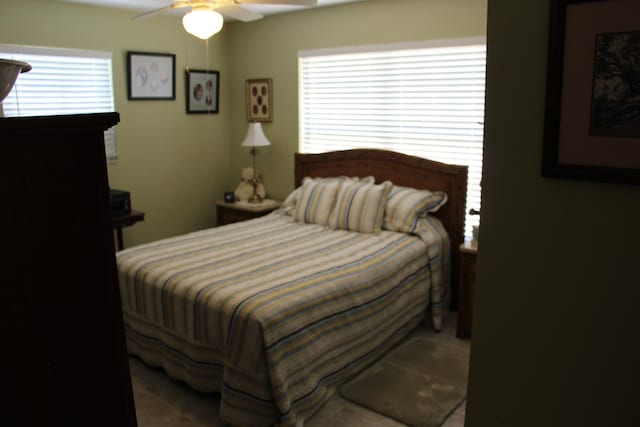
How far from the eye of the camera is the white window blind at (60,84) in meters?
4.21

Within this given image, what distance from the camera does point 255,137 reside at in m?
5.07

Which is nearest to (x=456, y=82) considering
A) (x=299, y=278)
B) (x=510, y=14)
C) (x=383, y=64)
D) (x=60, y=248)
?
(x=383, y=64)

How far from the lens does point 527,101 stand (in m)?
1.36

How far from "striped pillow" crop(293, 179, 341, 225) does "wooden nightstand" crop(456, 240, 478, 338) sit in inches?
44.0

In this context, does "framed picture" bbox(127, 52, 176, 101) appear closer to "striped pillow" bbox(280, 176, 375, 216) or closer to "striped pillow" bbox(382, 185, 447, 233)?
"striped pillow" bbox(280, 176, 375, 216)

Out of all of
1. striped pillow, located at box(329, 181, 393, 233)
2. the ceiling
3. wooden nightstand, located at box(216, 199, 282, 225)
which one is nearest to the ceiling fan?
the ceiling

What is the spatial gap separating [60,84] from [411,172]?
2.89m

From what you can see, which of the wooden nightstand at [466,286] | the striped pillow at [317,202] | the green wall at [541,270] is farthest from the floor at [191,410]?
the striped pillow at [317,202]

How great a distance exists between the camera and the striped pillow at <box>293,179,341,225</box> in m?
4.33

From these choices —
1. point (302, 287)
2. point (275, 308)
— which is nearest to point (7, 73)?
point (275, 308)

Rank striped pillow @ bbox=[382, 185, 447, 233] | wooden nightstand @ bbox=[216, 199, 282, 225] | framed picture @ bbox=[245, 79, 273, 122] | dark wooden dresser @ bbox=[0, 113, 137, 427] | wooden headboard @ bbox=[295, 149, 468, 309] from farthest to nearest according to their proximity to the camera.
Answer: framed picture @ bbox=[245, 79, 273, 122] < wooden nightstand @ bbox=[216, 199, 282, 225] < wooden headboard @ bbox=[295, 149, 468, 309] < striped pillow @ bbox=[382, 185, 447, 233] < dark wooden dresser @ bbox=[0, 113, 137, 427]

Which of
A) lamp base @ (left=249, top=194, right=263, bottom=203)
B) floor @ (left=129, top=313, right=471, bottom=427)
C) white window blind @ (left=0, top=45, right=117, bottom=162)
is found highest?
white window blind @ (left=0, top=45, right=117, bottom=162)

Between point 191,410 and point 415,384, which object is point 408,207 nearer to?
point 415,384

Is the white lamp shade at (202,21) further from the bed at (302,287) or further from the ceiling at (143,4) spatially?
the ceiling at (143,4)
